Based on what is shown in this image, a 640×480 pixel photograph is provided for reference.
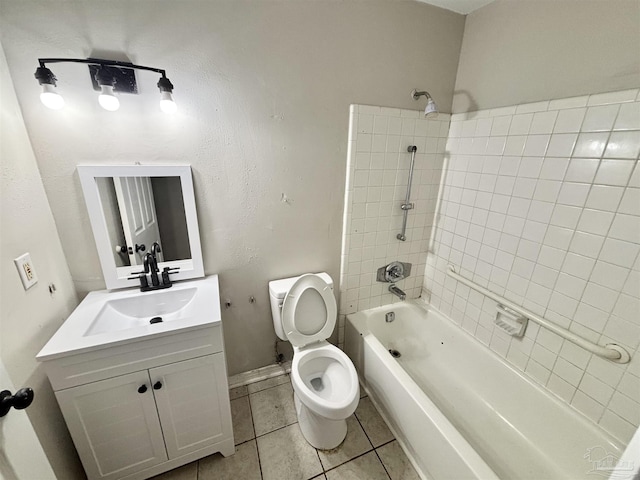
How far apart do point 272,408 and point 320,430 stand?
42 cm

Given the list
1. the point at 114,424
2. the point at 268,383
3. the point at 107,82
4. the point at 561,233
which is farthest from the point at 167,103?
the point at 561,233

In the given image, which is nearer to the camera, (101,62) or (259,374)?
(101,62)

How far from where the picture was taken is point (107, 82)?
3.38ft

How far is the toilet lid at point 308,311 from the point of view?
151 centimetres

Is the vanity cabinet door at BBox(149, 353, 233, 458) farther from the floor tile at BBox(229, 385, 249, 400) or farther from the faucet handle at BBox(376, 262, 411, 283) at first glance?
the faucet handle at BBox(376, 262, 411, 283)

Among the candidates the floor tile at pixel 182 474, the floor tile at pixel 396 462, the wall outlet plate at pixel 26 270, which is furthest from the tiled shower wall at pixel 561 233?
the wall outlet plate at pixel 26 270

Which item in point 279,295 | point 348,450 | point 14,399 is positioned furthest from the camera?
point 279,295

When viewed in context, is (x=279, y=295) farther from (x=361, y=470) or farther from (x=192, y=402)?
(x=361, y=470)

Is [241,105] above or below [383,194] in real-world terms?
above

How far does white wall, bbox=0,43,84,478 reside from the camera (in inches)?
36.5

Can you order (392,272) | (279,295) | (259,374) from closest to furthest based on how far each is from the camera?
(279,295)
(259,374)
(392,272)

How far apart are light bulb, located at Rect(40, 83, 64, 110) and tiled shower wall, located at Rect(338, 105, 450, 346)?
132 cm

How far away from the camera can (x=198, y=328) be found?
43.1 inches

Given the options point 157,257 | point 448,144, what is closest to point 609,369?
point 448,144
